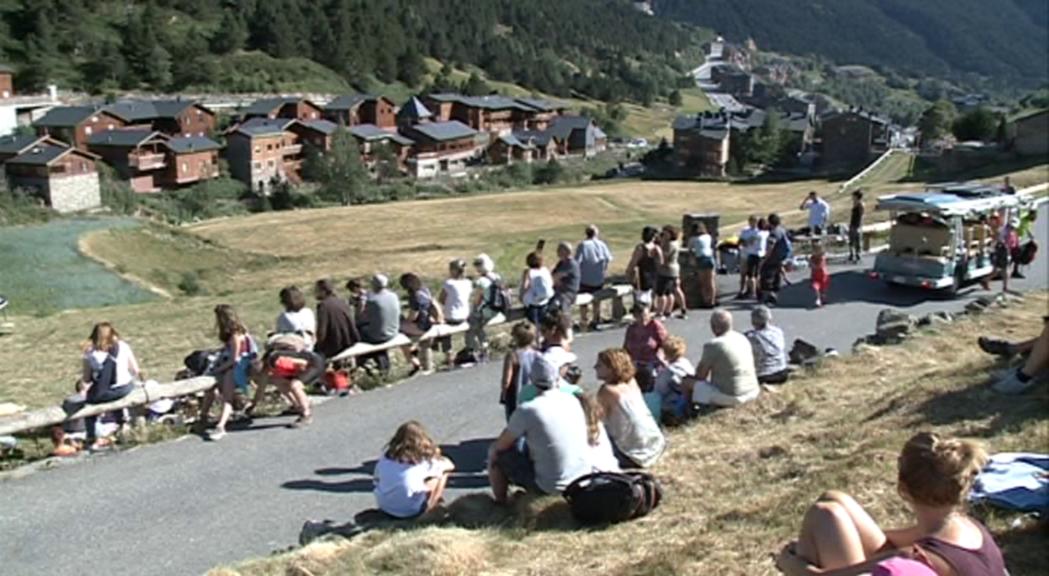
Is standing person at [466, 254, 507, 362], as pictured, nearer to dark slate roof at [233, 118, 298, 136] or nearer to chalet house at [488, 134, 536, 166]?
dark slate roof at [233, 118, 298, 136]

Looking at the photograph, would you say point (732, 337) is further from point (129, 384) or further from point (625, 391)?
point (129, 384)

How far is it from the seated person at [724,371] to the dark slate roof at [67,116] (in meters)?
87.6

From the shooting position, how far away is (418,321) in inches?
574

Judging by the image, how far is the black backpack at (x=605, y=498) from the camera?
26.8ft

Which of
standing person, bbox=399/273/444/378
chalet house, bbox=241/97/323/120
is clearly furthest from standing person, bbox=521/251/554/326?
chalet house, bbox=241/97/323/120

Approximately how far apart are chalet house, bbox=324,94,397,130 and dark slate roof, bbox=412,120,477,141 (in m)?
5.35

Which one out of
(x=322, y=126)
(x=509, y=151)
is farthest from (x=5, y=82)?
(x=509, y=151)

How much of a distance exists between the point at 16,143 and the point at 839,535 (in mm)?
82157

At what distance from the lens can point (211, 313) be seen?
97.3 ft

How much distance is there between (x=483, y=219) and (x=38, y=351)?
4611 centimetres

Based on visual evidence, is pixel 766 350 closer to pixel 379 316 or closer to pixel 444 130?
pixel 379 316

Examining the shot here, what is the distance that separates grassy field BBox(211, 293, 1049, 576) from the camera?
7340 millimetres

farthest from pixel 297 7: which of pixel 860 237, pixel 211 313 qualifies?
pixel 860 237

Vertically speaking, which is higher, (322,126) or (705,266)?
(705,266)
